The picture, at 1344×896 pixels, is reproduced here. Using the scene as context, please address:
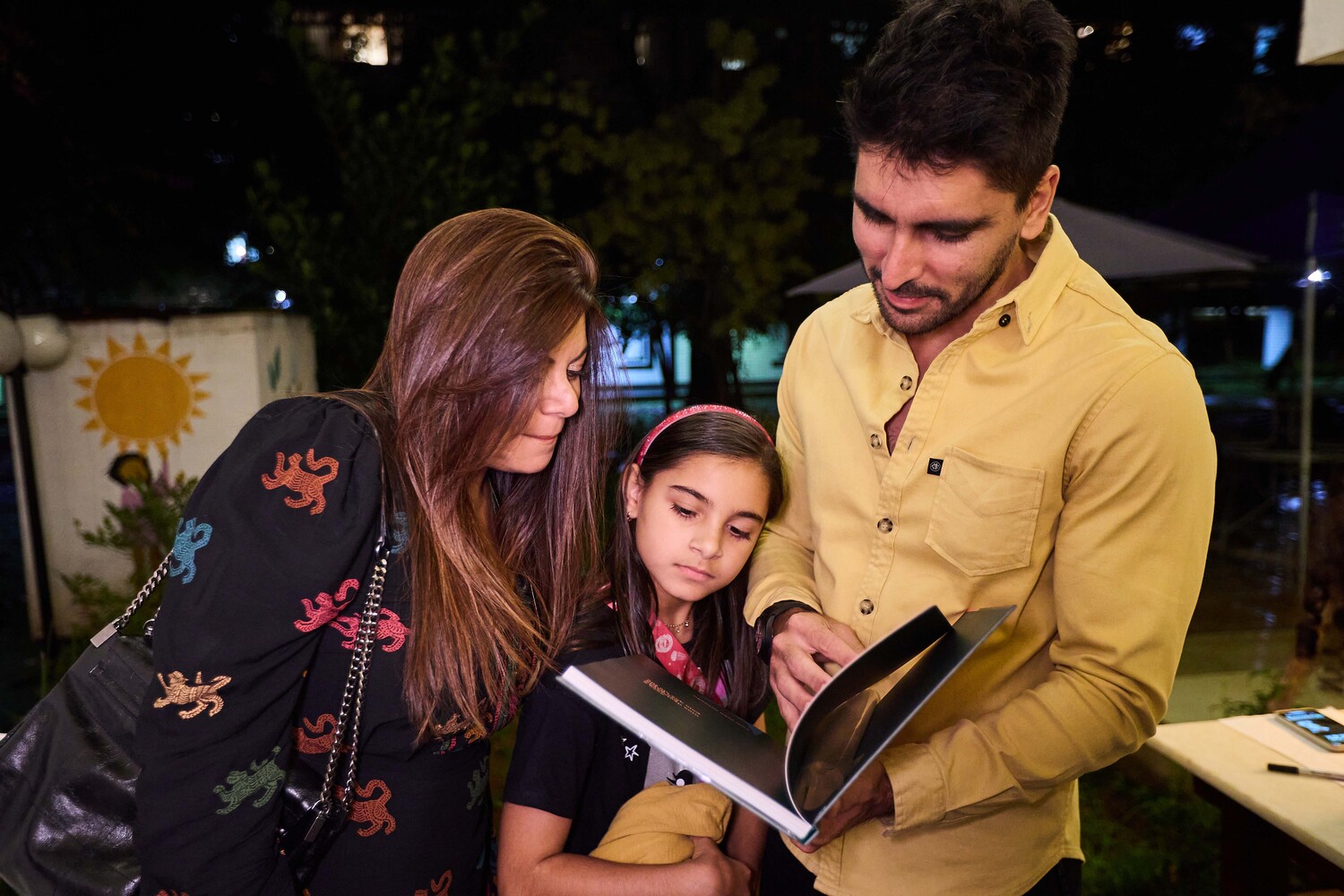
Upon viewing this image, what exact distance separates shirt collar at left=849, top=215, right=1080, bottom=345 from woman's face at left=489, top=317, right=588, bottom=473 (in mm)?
514

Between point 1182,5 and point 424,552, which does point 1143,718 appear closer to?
point 424,552

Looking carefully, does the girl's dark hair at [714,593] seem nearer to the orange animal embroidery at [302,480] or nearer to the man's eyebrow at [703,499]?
the man's eyebrow at [703,499]

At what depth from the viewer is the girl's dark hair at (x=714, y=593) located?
1.86 m

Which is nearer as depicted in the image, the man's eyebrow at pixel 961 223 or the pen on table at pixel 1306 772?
the man's eyebrow at pixel 961 223

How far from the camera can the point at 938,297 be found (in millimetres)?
1474

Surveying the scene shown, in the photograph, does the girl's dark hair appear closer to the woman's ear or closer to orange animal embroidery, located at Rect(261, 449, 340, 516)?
the woman's ear

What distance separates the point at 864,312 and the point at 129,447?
514cm

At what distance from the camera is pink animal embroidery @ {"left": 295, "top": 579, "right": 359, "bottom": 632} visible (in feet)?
4.21

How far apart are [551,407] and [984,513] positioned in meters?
0.70

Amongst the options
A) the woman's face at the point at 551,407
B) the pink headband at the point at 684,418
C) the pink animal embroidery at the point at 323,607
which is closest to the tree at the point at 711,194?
the pink headband at the point at 684,418

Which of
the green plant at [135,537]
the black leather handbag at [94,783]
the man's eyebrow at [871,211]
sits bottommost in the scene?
the green plant at [135,537]

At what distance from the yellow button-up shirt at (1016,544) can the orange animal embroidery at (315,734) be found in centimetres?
75

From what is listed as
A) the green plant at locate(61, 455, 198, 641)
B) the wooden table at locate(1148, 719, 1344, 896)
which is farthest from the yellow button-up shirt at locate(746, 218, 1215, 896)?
the green plant at locate(61, 455, 198, 641)

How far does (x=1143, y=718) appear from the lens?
4.52ft
